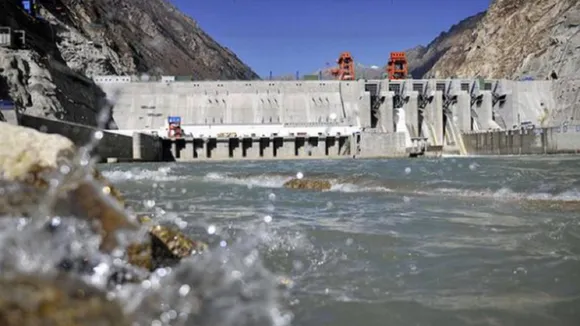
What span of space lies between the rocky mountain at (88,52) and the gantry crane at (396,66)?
37.7 metres

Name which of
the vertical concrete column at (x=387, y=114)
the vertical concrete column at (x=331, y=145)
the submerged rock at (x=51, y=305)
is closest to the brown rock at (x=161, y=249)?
the submerged rock at (x=51, y=305)

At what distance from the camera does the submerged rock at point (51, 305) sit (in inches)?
69.8

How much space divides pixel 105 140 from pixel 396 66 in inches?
1901

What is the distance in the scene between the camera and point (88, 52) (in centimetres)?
6062

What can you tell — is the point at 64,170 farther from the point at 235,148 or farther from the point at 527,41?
the point at 527,41

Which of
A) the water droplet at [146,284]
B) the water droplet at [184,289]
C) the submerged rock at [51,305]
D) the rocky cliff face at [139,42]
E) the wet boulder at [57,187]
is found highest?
the rocky cliff face at [139,42]

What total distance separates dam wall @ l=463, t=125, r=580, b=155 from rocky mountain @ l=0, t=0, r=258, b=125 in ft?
120

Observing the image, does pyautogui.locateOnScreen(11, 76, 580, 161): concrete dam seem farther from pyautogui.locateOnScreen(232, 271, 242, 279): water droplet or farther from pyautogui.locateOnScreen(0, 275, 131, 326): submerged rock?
A: pyautogui.locateOnScreen(0, 275, 131, 326): submerged rock

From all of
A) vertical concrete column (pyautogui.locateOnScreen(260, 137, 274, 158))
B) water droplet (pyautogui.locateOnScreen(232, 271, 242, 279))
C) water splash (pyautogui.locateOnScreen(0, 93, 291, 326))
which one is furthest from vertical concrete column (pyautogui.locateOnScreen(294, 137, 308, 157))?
water splash (pyautogui.locateOnScreen(0, 93, 291, 326))

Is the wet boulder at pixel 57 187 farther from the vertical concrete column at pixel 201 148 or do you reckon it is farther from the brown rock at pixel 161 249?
the vertical concrete column at pixel 201 148

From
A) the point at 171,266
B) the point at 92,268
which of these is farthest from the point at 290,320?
the point at 92,268

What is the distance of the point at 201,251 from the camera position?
14.3 feet

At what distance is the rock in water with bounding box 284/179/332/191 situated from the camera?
14.6 meters

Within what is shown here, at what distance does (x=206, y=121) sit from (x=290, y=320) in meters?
48.8
